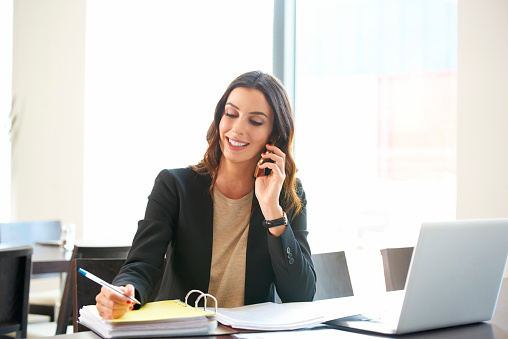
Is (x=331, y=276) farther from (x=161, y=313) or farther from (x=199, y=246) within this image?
(x=161, y=313)

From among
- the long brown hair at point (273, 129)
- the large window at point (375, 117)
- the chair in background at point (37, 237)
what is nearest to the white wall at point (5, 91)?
the chair in background at point (37, 237)

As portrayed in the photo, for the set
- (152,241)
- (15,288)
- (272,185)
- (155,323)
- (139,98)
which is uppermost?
(139,98)

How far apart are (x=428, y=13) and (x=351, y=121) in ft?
2.90

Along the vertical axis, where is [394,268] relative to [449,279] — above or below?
below

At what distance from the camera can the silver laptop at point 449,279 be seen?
1.26 metres

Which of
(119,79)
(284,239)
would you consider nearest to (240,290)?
(284,239)

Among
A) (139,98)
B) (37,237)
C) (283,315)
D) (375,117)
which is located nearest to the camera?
(283,315)

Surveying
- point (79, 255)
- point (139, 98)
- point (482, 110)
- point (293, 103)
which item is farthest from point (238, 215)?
point (139, 98)

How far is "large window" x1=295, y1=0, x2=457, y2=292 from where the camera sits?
334 cm

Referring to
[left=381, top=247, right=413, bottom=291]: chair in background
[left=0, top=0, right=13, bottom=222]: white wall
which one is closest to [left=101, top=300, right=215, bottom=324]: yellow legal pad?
[left=381, top=247, right=413, bottom=291]: chair in background

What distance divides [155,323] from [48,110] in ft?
14.4

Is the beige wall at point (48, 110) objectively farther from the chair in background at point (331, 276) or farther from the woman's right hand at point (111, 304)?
the woman's right hand at point (111, 304)

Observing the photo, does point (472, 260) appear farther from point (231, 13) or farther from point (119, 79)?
point (119, 79)

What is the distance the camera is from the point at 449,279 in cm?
133
